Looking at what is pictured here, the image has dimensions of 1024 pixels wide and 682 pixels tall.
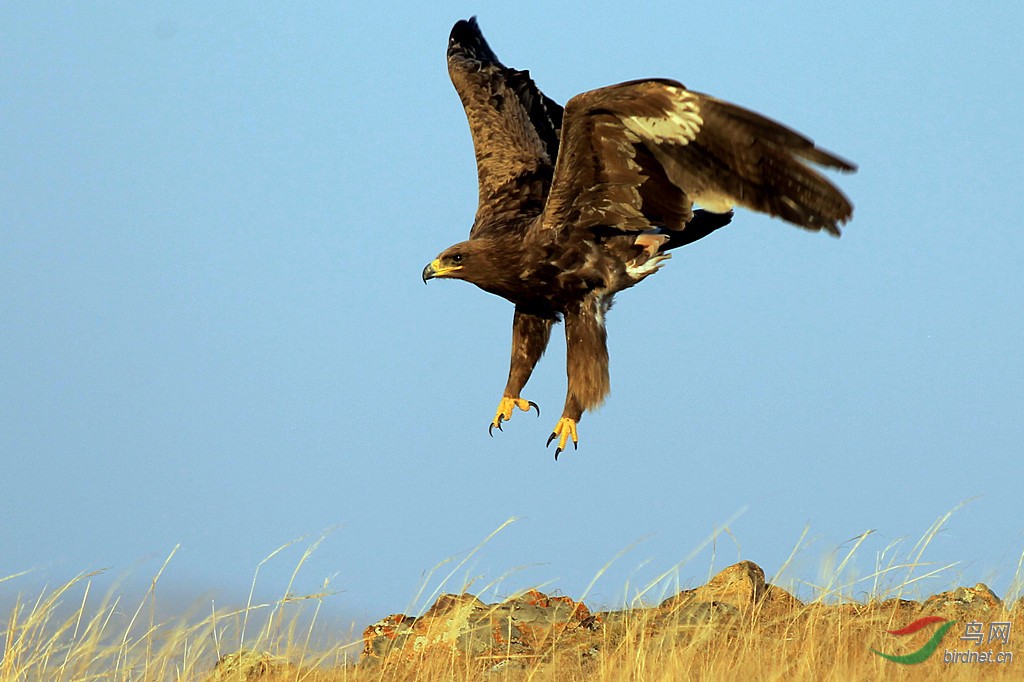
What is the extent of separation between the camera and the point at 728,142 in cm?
725

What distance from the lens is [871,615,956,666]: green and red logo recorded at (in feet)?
22.4

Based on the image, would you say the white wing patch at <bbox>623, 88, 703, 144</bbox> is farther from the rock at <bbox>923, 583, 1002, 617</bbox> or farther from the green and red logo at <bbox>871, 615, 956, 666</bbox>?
the rock at <bbox>923, 583, 1002, 617</bbox>

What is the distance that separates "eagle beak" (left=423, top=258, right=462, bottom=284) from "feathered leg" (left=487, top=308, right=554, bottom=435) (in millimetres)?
815

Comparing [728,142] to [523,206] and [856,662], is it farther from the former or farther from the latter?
[856,662]

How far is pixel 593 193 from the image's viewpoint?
27.1ft

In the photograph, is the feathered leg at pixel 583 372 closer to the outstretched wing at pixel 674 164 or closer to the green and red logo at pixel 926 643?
the outstretched wing at pixel 674 164

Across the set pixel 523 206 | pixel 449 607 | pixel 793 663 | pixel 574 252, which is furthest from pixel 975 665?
pixel 523 206

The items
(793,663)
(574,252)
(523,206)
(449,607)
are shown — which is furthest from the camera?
(523,206)

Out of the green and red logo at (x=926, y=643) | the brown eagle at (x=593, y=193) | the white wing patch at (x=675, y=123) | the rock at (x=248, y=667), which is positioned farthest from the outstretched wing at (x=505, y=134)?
the green and red logo at (x=926, y=643)

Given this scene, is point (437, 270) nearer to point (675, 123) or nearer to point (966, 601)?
point (675, 123)

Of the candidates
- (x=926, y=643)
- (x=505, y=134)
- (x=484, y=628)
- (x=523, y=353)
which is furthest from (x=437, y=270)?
(x=926, y=643)

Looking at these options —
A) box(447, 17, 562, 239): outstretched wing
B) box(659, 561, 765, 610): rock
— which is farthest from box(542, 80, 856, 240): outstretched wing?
box(659, 561, 765, 610): rock

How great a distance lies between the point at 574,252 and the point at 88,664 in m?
4.57
